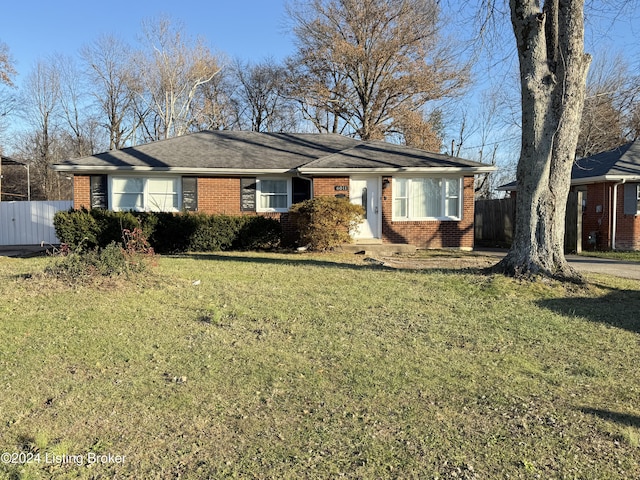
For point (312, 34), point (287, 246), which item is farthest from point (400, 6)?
point (287, 246)

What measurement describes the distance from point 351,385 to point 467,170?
39.8ft

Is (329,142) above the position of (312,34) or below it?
below

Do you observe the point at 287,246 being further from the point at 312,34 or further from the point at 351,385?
the point at 312,34

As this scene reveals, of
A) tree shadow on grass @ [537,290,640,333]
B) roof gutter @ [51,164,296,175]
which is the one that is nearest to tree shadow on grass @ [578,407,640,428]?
tree shadow on grass @ [537,290,640,333]

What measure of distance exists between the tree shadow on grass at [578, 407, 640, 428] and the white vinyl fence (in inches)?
824

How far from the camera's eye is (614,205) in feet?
52.9

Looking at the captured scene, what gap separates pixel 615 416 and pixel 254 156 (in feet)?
45.8

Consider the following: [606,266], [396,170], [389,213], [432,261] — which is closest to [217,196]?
[389,213]

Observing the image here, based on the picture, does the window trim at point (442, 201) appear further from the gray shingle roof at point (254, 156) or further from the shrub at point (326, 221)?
the shrub at point (326, 221)

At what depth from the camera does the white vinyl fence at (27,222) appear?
1966 cm

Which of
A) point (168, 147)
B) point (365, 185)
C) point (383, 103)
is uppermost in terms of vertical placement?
point (383, 103)

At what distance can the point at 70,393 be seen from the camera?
3.53 m

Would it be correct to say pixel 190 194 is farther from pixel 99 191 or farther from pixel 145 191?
pixel 99 191

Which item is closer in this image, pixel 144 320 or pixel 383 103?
pixel 144 320
